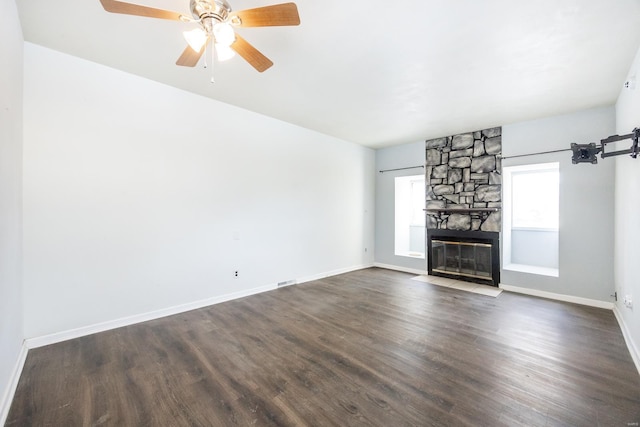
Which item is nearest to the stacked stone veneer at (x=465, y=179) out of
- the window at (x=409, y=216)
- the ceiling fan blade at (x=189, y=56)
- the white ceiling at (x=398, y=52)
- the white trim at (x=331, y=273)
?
the window at (x=409, y=216)

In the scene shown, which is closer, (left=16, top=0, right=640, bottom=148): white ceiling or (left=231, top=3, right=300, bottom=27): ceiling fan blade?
(left=231, top=3, right=300, bottom=27): ceiling fan blade

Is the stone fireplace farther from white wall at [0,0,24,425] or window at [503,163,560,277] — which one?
white wall at [0,0,24,425]

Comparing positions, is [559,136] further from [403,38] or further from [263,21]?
[263,21]

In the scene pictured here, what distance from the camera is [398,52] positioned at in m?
2.57

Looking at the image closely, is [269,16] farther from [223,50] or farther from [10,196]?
[10,196]

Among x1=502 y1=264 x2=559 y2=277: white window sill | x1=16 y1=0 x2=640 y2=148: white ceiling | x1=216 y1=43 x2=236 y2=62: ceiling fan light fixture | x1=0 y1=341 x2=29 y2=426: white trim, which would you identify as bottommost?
x1=0 y1=341 x2=29 y2=426: white trim

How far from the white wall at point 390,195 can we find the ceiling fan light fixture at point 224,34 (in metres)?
4.74

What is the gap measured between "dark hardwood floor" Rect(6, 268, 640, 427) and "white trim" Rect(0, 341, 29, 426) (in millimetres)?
43

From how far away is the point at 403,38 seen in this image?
2357 mm

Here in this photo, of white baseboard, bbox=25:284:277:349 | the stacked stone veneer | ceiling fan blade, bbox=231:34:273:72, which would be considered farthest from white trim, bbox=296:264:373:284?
ceiling fan blade, bbox=231:34:273:72

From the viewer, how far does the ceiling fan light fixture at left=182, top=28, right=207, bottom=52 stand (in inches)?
74.4

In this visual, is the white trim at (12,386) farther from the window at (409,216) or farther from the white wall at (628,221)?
the window at (409,216)

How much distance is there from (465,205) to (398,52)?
11.6 ft

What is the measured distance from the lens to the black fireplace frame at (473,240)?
4.75 m
